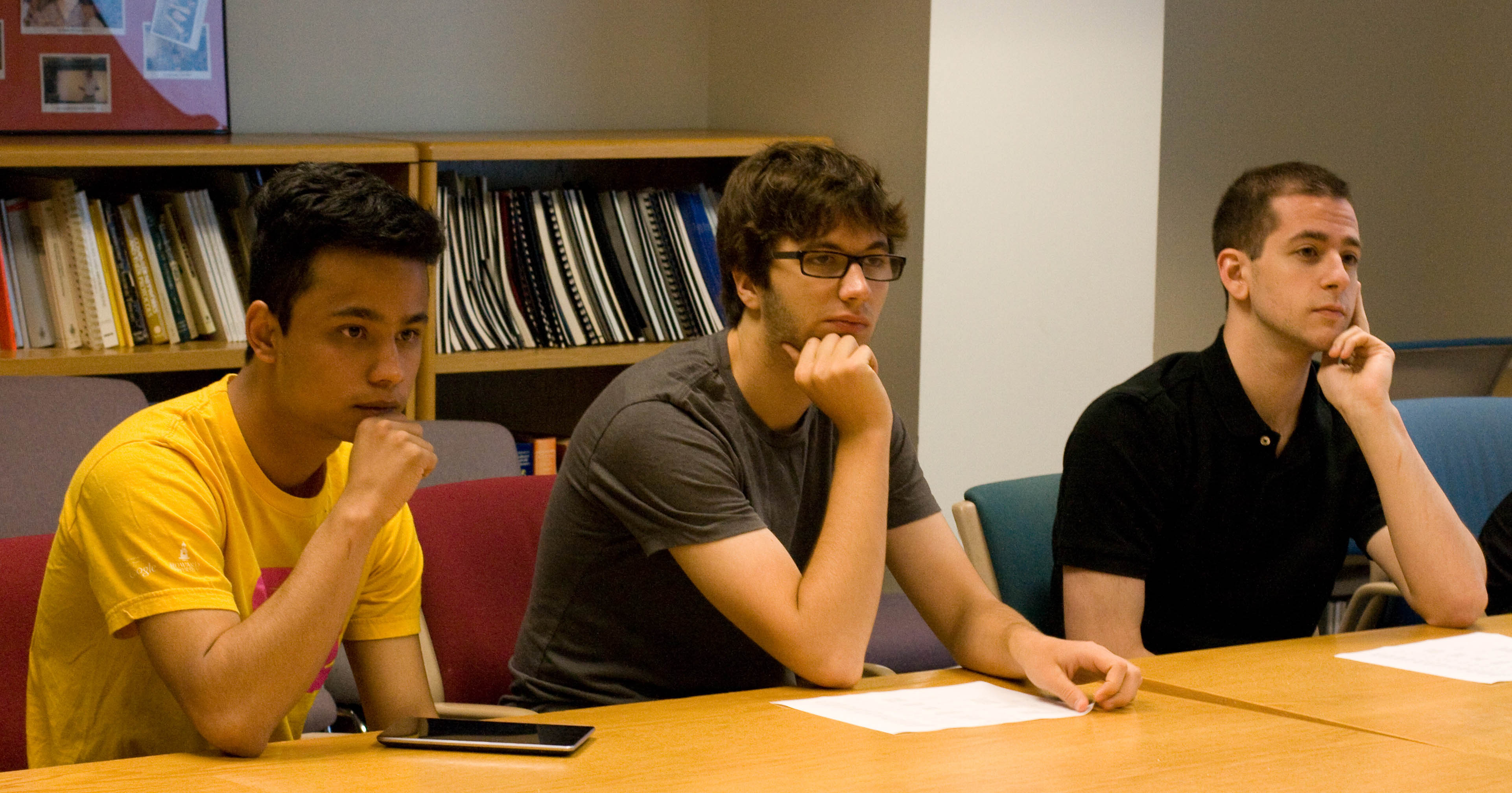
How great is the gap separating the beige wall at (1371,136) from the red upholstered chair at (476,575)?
2.88m

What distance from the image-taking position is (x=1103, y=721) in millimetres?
1576

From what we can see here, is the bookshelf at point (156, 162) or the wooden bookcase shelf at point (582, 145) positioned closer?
the bookshelf at point (156, 162)

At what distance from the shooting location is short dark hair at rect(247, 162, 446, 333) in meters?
1.58

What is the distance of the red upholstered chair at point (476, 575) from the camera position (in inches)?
80.7

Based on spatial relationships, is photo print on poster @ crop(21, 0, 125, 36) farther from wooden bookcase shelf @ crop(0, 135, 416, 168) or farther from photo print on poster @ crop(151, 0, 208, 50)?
wooden bookcase shelf @ crop(0, 135, 416, 168)

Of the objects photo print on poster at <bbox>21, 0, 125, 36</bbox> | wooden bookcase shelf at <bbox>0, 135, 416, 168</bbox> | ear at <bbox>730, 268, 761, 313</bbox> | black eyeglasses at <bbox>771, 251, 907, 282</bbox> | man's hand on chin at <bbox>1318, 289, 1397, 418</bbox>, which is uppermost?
photo print on poster at <bbox>21, 0, 125, 36</bbox>

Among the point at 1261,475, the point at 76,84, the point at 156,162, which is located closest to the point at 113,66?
the point at 76,84

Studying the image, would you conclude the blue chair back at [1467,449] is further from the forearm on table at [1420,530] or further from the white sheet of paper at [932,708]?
the white sheet of paper at [932,708]

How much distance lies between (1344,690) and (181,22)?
253 cm

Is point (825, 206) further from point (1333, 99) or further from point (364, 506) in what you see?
point (1333, 99)

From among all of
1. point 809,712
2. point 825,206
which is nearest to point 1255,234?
point 825,206

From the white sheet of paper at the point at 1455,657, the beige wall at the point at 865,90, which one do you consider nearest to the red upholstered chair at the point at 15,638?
the white sheet of paper at the point at 1455,657

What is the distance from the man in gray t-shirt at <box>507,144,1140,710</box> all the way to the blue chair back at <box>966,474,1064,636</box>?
24 centimetres

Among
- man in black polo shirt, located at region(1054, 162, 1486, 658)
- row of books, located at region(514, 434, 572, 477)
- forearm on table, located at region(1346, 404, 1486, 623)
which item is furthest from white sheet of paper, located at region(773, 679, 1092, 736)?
row of books, located at region(514, 434, 572, 477)
